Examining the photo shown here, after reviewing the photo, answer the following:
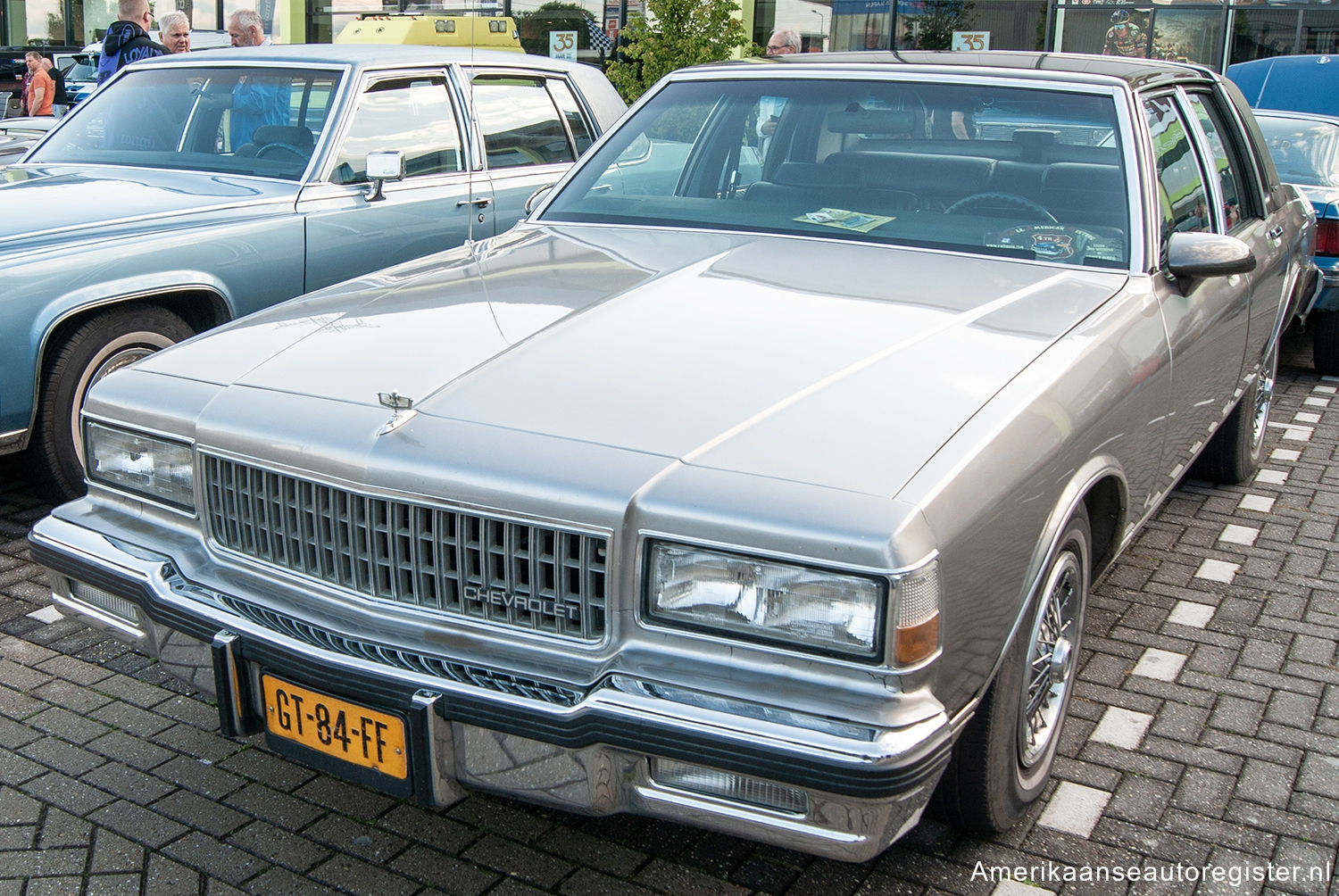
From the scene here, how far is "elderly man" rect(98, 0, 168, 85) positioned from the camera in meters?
8.10

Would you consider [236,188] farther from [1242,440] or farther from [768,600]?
[1242,440]

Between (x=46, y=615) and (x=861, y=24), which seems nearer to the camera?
(x=46, y=615)

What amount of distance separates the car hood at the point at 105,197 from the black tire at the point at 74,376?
0.34 metres

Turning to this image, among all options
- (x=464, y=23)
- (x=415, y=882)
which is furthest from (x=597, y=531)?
(x=464, y=23)

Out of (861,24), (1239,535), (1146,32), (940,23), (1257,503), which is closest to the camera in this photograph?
(1239,535)

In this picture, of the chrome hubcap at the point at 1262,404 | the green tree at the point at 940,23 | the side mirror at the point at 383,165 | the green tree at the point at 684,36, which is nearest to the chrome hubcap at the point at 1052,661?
the chrome hubcap at the point at 1262,404

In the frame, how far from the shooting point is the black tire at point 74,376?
4445 mm

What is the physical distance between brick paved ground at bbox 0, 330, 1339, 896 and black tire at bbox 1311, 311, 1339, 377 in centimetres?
403

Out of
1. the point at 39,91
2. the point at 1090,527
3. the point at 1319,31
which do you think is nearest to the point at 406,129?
the point at 1090,527

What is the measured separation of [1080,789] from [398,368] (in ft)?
6.26

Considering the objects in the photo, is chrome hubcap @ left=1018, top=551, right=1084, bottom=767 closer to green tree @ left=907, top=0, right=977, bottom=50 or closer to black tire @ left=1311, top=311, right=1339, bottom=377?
black tire @ left=1311, top=311, right=1339, bottom=377

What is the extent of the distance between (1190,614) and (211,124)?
4537 mm

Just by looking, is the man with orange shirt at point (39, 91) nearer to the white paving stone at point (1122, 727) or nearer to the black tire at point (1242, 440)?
the black tire at point (1242, 440)

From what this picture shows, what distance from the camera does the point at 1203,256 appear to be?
10.8ft
